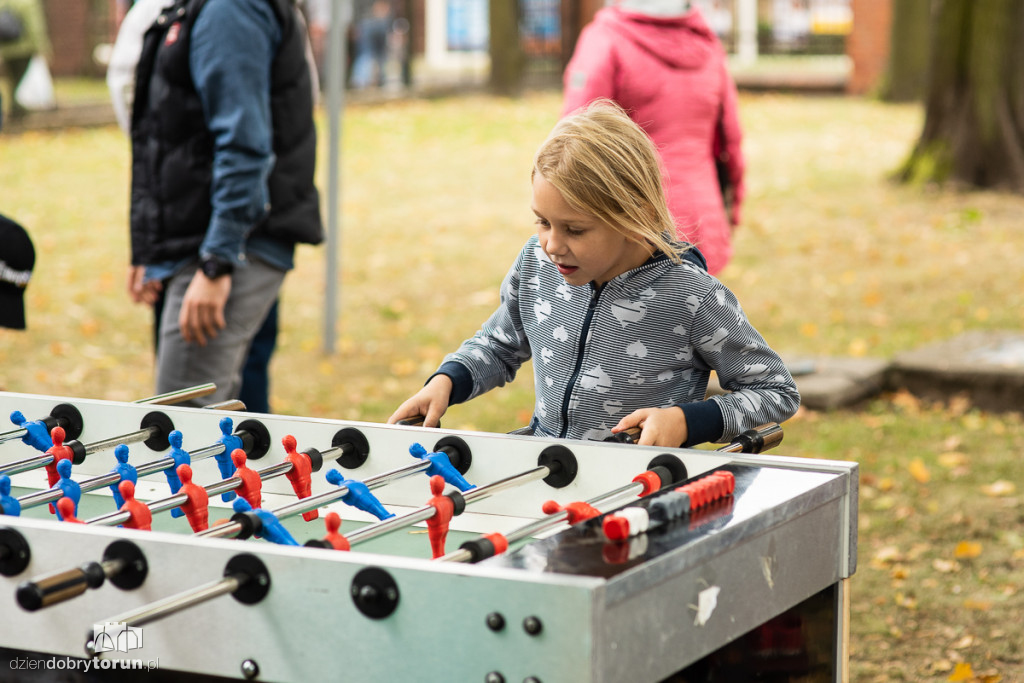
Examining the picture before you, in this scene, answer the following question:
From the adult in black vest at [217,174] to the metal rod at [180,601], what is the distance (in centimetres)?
230

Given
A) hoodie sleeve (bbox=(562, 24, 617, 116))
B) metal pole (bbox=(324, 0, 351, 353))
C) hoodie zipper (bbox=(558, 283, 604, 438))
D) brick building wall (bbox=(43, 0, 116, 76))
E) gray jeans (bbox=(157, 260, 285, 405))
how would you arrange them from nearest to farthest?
hoodie zipper (bbox=(558, 283, 604, 438)) < gray jeans (bbox=(157, 260, 285, 405)) < hoodie sleeve (bbox=(562, 24, 617, 116)) < metal pole (bbox=(324, 0, 351, 353)) < brick building wall (bbox=(43, 0, 116, 76))

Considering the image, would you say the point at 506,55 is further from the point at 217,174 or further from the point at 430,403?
the point at 430,403

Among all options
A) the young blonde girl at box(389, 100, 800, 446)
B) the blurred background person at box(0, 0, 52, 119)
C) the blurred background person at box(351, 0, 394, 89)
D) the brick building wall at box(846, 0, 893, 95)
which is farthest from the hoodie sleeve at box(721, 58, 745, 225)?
the brick building wall at box(846, 0, 893, 95)

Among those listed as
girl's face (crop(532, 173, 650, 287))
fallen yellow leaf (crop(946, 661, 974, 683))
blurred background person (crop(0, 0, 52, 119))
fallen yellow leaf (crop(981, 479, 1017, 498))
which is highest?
girl's face (crop(532, 173, 650, 287))

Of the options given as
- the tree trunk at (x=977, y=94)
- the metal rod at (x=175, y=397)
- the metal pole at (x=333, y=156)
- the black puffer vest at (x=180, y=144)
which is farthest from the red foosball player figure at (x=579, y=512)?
the tree trunk at (x=977, y=94)

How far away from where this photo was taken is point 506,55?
2003 centimetres

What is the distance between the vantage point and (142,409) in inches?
108

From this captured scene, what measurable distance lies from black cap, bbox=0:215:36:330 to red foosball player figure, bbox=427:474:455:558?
1.97 metres

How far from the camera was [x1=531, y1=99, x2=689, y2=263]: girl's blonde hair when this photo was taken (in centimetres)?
263

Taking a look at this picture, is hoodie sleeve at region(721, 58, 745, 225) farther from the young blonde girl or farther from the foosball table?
the foosball table

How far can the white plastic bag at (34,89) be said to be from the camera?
654 inches

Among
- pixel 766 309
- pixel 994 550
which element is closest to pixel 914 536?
pixel 994 550

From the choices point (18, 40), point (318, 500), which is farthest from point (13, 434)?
point (18, 40)

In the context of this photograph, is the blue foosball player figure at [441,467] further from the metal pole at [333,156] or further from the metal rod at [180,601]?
the metal pole at [333,156]
